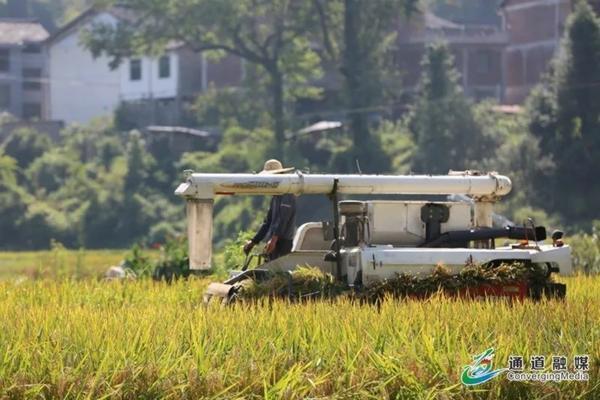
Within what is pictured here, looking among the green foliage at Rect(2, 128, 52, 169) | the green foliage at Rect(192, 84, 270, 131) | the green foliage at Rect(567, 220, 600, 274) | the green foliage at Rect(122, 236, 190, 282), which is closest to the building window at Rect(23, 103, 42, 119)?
the green foliage at Rect(2, 128, 52, 169)

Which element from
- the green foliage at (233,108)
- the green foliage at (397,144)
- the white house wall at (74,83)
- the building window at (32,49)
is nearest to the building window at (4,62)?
the building window at (32,49)

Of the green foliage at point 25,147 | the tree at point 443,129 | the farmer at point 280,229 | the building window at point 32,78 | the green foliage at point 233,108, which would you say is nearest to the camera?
the farmer at point 280,229

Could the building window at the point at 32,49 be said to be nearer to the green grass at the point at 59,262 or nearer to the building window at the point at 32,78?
the building window at the point at 32,78

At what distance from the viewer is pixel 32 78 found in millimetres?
80125

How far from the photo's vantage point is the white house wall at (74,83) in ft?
255

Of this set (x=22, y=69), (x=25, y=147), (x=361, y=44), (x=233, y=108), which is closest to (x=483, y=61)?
(x=361, y=44)

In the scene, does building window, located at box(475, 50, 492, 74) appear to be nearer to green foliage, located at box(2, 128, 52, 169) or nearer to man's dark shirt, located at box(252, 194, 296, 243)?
green foliage, located at box(2, 128, 52, 169)

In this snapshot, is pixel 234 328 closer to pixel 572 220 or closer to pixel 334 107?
pixel 572 220

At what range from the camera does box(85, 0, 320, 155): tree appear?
204 feet

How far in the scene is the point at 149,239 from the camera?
5709cm

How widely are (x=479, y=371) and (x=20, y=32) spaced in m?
70.1

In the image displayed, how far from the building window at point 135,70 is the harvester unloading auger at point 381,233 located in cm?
5655

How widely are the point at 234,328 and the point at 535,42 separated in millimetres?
57916

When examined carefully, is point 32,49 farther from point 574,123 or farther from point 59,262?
point 59,262
